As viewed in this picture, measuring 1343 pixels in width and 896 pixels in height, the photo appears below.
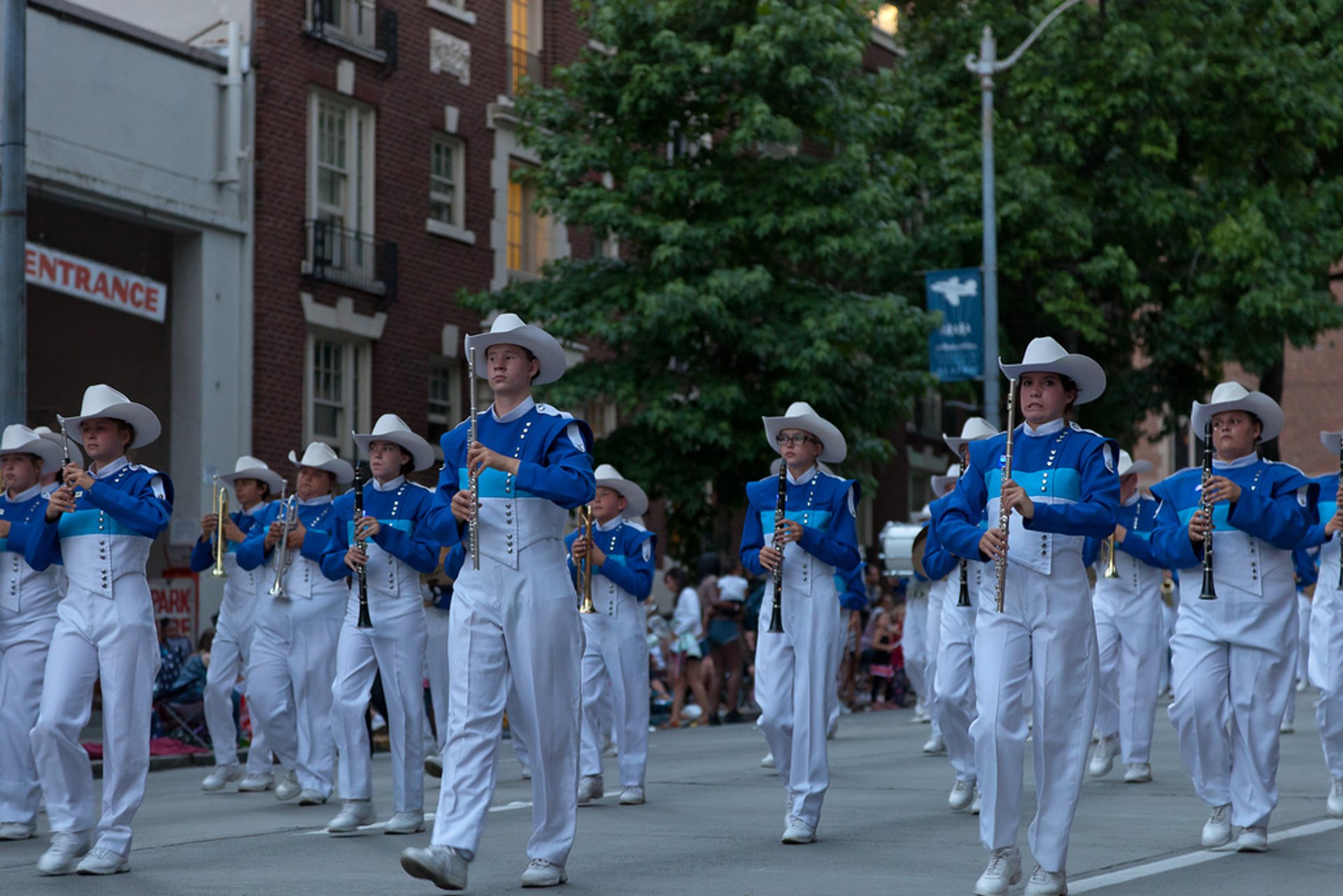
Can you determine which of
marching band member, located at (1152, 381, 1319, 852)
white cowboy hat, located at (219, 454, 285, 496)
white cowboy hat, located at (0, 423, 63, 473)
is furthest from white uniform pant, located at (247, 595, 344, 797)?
marching band member, located at (1152, 381, 1319, 852)

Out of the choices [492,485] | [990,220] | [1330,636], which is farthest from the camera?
[990,220]

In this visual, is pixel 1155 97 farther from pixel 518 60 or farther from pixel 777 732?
pixel 777 732

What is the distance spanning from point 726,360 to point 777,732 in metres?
16.8

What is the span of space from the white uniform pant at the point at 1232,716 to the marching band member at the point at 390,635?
4113 mm

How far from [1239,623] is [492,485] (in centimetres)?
397

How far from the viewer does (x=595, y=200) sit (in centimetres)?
2714

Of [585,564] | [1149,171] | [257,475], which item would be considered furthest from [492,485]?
[1149,171]

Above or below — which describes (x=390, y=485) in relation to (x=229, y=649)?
above

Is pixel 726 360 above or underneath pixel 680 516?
above

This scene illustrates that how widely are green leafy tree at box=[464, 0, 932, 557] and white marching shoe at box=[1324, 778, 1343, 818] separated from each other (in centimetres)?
1470

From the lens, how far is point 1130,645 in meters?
14.8

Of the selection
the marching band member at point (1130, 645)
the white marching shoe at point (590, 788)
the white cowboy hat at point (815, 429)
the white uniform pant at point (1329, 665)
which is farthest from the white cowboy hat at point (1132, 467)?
the white marching shoe at point (590, 788)

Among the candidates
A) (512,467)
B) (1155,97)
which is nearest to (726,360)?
(1155,97)

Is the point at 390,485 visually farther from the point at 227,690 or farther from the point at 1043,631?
the point at 1043,631
